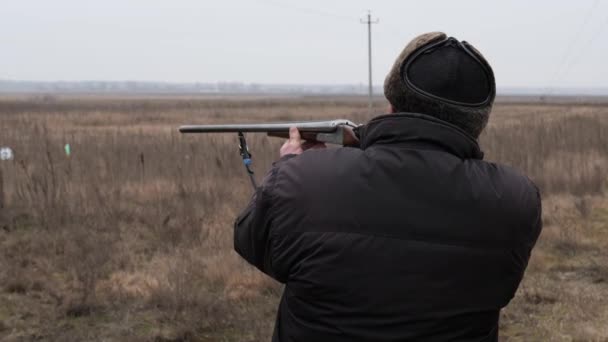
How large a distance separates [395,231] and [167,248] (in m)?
5.40

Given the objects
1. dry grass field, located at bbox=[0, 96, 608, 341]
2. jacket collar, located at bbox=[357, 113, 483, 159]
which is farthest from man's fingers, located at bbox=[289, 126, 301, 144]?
dry grass field, located at bbox=[0, 96, 608, 341]

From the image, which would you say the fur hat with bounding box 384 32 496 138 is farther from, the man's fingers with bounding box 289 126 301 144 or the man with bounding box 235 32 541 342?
the man's fingers with bounding box 289 126 301 144

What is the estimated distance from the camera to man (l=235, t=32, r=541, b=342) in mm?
1315

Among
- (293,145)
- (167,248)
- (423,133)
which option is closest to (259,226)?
(293,145)

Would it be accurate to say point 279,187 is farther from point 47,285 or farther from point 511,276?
point 47,285

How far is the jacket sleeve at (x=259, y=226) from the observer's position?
1396mm

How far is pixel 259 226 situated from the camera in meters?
1.43

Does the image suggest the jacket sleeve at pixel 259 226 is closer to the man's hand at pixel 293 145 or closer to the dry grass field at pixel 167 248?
the man's hand at pixel 293 145

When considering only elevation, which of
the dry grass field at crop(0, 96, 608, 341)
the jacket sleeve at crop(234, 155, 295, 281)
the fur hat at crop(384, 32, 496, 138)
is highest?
the fur hat at crop(384, 32, 496, 138)

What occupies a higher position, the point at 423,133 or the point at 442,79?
the point at 442,79

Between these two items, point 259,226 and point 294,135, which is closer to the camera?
point 259,226

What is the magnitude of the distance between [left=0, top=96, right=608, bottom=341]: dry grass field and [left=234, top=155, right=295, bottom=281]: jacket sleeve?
3022 millimetres

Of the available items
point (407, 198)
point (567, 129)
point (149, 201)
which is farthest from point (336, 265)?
point (567, 129)

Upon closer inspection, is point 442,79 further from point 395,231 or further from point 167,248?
point 167,248
